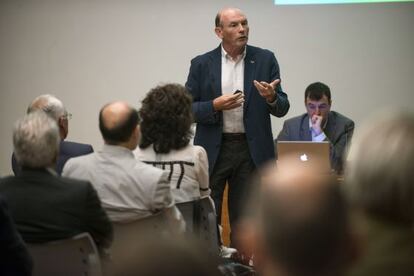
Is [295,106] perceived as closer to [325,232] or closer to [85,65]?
[85,65]

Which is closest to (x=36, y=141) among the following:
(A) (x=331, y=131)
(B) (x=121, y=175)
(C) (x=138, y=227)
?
(B) (x=121, y=175)

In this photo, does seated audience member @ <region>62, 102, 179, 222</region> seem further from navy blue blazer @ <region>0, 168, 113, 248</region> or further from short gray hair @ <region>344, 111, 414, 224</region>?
short gray hair @ <region>344, 111, 414, 224</region>

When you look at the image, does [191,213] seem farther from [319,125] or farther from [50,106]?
[319,125]

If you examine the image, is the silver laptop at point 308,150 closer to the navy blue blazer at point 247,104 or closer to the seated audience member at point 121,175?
the navy blue blazer at point 247,104

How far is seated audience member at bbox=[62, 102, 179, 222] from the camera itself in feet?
8.57

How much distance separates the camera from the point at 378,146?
117 centimetres

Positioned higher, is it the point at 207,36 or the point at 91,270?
the point at 207,36

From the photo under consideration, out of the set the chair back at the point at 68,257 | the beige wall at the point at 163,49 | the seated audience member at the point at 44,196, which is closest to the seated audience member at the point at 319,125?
the beige wall at the point at 163,49

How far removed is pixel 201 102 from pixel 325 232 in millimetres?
2868

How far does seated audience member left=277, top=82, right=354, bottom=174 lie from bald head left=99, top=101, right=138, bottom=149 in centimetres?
220

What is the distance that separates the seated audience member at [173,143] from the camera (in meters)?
3.02

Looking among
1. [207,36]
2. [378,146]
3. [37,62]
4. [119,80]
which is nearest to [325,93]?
[207,36]

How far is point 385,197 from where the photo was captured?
1.15 metres

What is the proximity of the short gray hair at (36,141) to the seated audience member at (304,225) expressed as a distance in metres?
1.46
